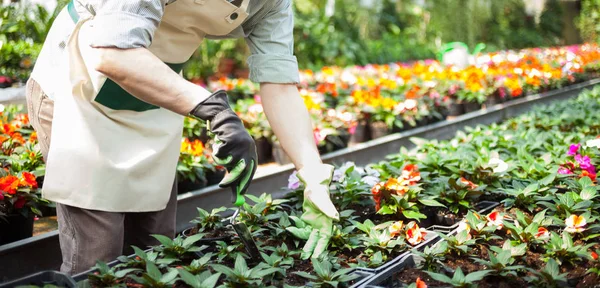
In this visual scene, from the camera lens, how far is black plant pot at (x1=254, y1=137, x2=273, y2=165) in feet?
16.1

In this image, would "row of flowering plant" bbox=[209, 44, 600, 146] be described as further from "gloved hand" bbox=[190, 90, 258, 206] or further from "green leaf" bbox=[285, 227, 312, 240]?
"gloved hand" bbox=[190, 90, 258, 206]

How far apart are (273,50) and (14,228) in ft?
5.02

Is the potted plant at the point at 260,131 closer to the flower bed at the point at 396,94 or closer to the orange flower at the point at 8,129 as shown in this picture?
the flower bed at the point at 396,94

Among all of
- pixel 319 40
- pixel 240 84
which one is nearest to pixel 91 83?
pixel 240 84

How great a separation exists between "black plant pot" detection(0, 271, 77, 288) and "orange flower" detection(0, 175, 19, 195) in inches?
44.7

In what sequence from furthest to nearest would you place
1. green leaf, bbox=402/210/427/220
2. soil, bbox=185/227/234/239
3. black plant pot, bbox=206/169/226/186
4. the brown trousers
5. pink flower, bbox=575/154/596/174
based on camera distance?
black plant pot, bbox=206/169/226/186 < pink flower, bbox=575/154/596/174 < green leaf, bbox=402/210/427/220 < soil, bbox=185/227/234/239 < the brown trousers

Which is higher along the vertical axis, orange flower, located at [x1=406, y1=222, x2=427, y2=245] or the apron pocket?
the apron pocket

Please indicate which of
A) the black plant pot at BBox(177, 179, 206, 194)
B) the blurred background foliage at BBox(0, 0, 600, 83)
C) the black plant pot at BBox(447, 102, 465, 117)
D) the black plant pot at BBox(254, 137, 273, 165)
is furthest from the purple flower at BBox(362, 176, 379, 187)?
the black plant pot at BBox(447, 102, 465, 117)

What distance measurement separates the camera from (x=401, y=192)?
251 centimetres

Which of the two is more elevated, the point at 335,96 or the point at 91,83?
the point at 91,83

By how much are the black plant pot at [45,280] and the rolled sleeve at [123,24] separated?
619 millimetres

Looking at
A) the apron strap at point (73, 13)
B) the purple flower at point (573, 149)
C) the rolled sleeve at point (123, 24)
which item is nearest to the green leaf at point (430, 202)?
the purple flower at point (573, 149)

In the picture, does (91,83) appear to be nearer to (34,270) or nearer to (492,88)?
(34,270)

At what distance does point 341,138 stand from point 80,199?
322 cm
